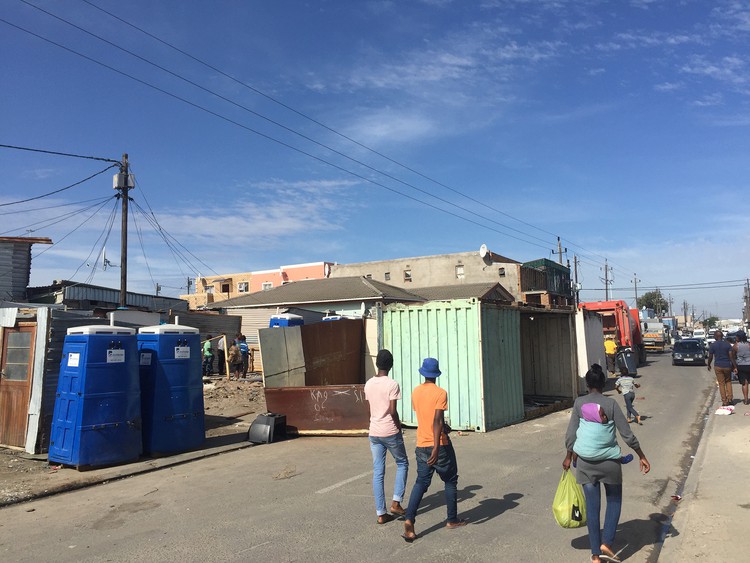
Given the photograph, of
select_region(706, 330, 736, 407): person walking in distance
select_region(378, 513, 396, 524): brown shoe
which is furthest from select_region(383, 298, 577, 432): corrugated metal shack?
select_region(378, 513, 396, 524): brown shoe

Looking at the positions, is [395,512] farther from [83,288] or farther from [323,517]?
[83,288]

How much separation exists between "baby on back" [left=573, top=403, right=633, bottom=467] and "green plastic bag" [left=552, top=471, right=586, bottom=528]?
0.28 m

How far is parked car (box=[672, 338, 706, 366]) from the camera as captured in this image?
30212 millimetres

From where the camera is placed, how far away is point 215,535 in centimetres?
532

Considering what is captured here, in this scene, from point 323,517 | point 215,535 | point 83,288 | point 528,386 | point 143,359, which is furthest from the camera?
point 83,288

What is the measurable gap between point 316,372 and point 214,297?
128 ft

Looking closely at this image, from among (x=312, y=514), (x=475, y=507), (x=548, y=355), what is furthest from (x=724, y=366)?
(x=312, y=514)

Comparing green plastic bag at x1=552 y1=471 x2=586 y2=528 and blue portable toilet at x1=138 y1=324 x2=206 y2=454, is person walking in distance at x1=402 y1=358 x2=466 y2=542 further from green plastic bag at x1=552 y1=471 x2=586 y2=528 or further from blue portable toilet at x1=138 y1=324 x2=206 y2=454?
blue portable toilet at x1=138 y1=324 x2=206 y2=454

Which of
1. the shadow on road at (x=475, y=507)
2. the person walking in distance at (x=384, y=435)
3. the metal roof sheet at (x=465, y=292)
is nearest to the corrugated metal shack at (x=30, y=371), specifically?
the person walking in distance at (x=384, y=435)

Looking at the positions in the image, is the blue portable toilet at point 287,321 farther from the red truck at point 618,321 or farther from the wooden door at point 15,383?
the red truck at point 618,321

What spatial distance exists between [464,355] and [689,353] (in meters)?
24.8

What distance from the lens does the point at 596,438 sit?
445 centimetres

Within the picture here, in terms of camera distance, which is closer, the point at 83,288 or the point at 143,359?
the point at 143,359

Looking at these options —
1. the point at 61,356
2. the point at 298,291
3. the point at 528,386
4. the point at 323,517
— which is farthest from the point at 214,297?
the point at 323,517
